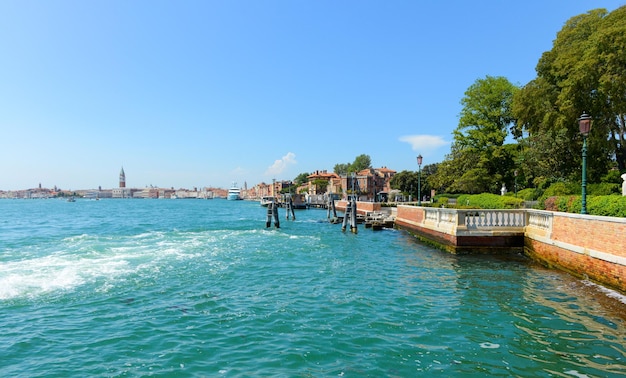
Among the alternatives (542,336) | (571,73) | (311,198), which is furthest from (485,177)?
(311,198)

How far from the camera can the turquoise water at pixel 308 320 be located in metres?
6.66

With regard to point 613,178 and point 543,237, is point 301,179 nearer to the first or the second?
point 613,178

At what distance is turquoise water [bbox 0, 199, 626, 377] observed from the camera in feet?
21.9

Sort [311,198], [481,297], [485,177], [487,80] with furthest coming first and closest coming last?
1. [311,198]
2. [487,80]
3. [485,177]
4. [481,297]

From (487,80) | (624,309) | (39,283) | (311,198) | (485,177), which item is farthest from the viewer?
(311,198)

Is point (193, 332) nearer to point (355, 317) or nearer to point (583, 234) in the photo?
point (355, 317)

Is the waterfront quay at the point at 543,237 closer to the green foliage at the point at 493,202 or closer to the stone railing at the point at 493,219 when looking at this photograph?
the stone railing at the point at 493,219

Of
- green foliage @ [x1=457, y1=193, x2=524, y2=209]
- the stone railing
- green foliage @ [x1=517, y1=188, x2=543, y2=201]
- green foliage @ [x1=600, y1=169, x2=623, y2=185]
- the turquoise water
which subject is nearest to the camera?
the turquoise water

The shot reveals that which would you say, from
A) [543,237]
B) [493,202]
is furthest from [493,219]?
[493,202]

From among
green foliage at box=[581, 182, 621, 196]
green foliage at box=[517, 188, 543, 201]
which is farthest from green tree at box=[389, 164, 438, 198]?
green foliage at box=[581, 182, 621, 196]

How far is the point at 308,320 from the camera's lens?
897 cm

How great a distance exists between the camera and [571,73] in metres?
21.9

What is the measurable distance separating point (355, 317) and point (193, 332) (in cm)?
364

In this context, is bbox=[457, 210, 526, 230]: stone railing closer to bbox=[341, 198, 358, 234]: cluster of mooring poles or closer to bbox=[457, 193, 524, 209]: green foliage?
bbox=[457, 193, 524, 209]: green foliage
